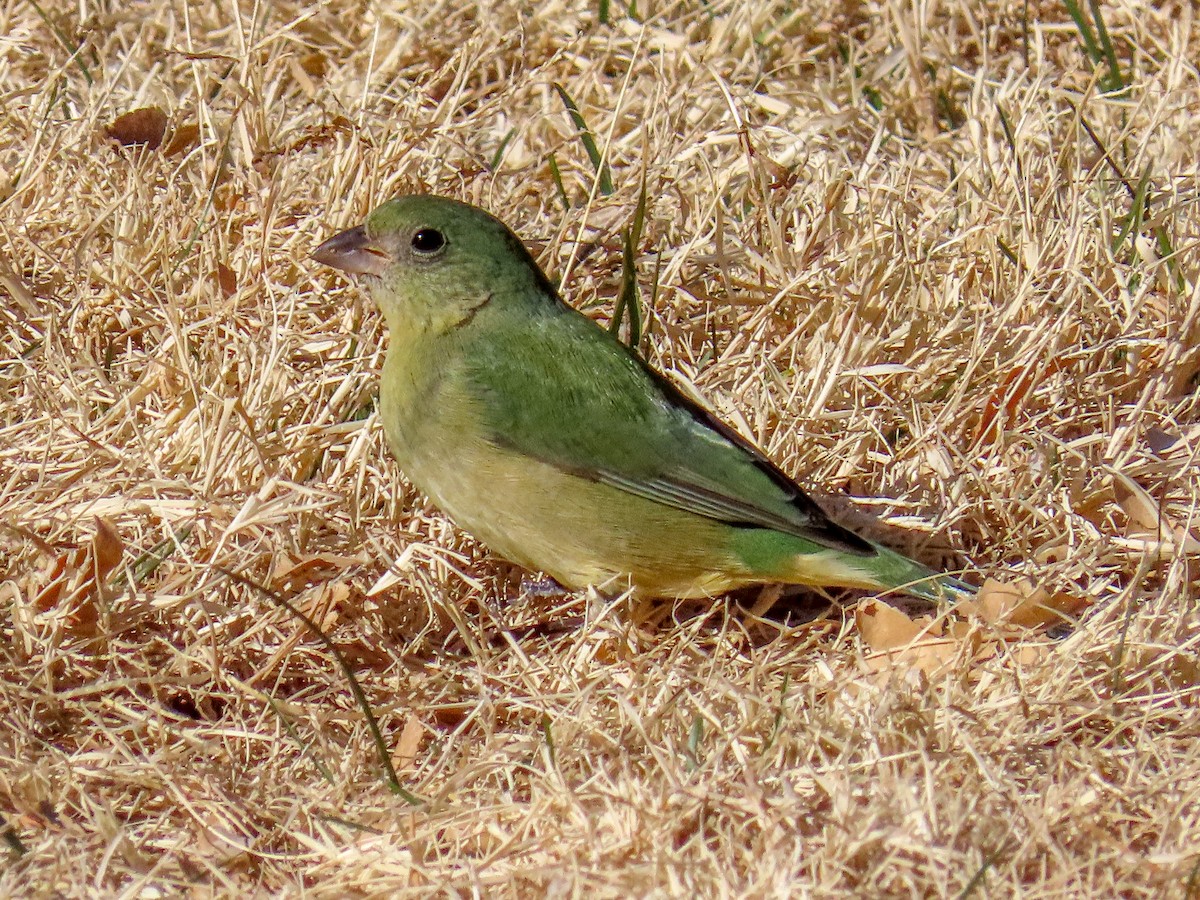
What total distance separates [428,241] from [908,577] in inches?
57.7

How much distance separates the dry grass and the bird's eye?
43cm

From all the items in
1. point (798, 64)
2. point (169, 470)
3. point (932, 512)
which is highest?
point (798, 64)

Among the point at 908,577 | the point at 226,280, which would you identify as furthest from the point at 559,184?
the point at 908,577

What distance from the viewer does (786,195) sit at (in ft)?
16.6

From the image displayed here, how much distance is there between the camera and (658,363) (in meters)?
4.64

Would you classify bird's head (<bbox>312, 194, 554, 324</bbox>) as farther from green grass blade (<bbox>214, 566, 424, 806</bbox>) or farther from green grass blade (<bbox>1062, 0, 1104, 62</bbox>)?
green grass blade (<bbox>1062, 0, 1104, 62</bbox>)

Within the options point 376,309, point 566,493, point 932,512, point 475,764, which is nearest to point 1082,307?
point 932,512

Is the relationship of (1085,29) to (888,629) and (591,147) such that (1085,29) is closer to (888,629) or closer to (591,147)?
(591,147)

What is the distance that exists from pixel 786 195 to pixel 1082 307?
38.7 inches

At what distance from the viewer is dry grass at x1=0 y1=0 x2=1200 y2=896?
123 inches

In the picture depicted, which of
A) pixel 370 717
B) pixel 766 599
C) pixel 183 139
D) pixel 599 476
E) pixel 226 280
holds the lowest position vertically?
pixel 766 599

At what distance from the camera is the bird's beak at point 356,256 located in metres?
4.17

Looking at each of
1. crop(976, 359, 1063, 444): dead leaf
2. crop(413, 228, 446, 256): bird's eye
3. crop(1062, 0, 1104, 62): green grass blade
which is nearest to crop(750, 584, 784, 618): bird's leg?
crop(976, 359, 1063, 444): dead leaf

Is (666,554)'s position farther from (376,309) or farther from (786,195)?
(786,195)
